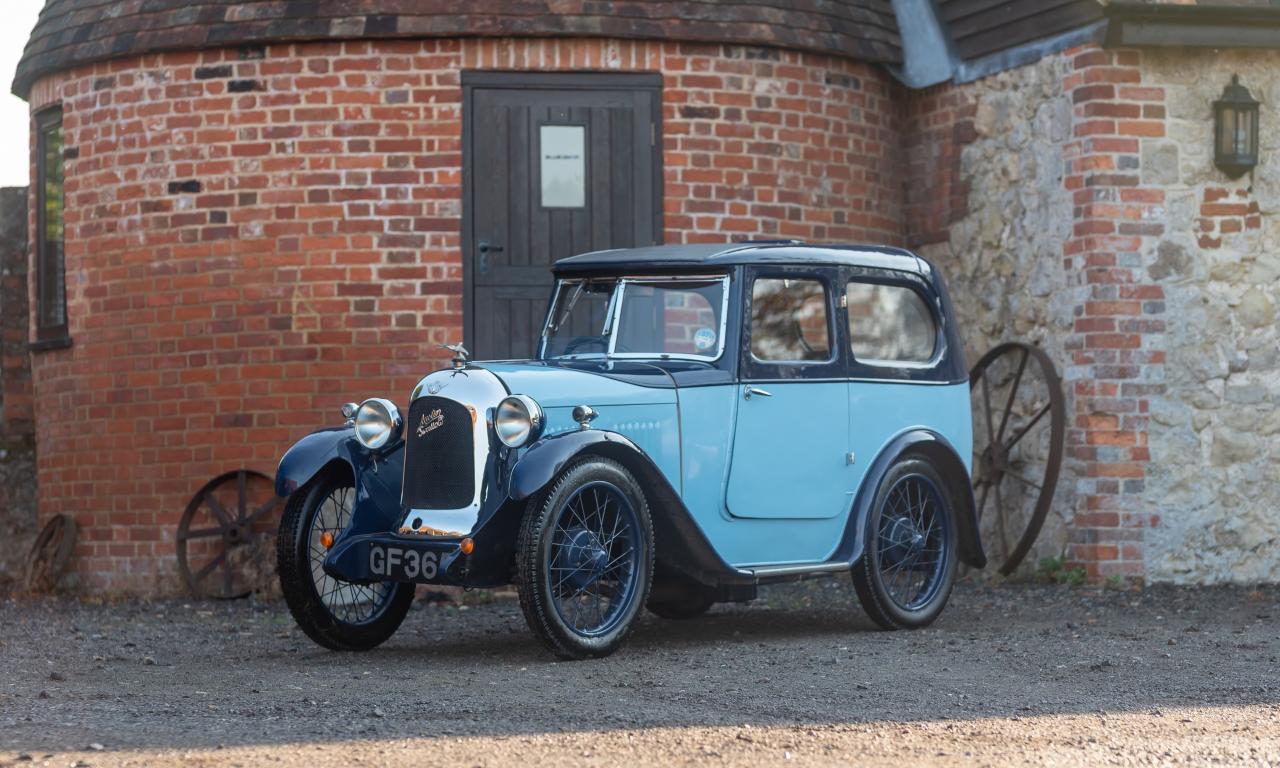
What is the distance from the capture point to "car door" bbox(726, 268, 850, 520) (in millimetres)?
7527

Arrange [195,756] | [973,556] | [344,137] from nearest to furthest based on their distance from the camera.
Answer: [195,756], [973,556], [344,137]

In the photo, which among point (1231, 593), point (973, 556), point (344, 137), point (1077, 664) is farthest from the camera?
point (344, 137)

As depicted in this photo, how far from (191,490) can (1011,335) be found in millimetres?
4982

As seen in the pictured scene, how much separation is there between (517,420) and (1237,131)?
5296 millimetres

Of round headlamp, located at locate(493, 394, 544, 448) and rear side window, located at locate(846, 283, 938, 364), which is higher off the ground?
rear side window, located at locate(846, 283, 938, 364)

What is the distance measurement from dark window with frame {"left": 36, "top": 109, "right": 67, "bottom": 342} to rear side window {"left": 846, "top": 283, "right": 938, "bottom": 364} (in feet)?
19.0

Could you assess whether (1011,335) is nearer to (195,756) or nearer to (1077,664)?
(1077,664)

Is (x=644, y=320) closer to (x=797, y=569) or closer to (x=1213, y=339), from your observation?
(x=797, y=569)

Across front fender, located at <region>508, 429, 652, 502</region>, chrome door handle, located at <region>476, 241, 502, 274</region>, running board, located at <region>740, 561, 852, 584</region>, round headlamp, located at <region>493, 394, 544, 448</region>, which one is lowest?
running board, located at <region>740, 561, 852, 584</region>

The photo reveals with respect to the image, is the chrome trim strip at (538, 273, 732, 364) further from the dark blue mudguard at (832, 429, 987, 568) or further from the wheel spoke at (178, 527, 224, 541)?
the wheel spoke at (178, 527, 224, 541)

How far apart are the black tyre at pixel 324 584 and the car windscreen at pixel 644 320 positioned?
1.22m

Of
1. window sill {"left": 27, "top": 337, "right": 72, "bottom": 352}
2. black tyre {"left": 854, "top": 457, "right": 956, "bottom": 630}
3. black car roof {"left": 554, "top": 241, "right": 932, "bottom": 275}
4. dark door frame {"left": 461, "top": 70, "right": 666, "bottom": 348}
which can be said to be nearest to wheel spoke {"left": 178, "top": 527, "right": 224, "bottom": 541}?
window sill {"left": 27, "top": 337, "right": 72, "bottom": 352}

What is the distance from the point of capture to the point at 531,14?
10141 millimetres

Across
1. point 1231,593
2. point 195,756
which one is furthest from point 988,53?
point 195,756
